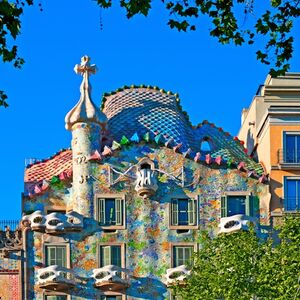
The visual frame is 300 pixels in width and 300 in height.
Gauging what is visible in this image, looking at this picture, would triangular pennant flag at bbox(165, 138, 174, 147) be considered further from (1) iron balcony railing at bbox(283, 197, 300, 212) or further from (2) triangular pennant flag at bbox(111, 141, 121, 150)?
(1) iron balcony railing at bbox(283, 197, 300, 212)

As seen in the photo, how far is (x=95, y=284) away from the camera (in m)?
58.6

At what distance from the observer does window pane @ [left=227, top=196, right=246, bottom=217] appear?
2375 inches

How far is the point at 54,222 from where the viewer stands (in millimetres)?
A: 59250

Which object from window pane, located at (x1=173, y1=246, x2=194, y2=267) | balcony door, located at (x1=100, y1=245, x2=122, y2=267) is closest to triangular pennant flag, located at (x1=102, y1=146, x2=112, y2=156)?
balcony door, located at (x1=100, y1=245, x2=122, y2=267)

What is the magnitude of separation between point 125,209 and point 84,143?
10.8 ft

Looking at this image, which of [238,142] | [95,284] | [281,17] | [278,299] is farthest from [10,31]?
[238,142]

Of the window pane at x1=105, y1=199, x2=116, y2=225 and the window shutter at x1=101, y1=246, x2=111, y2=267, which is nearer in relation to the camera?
the window shutter at x1=101, y1=246, x2=111, y2=267

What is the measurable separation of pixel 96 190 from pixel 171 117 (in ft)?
16.6

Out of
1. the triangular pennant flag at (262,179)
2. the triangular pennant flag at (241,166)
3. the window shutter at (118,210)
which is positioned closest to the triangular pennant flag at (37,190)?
the window shutter at (118,210)

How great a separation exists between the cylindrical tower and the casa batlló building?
0.04m

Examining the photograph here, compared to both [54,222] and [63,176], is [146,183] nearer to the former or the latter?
[63,176]

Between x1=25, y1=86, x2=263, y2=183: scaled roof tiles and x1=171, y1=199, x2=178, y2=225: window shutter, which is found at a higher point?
x1=25, y1=86, x2=263, y2=183: scaled roof tiles

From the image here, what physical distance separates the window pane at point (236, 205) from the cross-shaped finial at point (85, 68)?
8000 millimetres

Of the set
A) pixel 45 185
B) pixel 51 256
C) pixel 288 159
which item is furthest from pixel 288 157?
pixel 51 256
